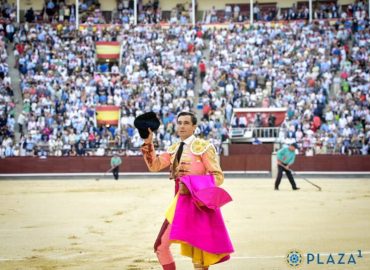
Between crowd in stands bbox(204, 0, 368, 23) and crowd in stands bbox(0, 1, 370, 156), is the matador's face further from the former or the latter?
crowd in stands bbox(204, 0, 368, 23)

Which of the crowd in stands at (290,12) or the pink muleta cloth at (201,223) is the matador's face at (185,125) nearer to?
the pink muleta cloth at (201,223)

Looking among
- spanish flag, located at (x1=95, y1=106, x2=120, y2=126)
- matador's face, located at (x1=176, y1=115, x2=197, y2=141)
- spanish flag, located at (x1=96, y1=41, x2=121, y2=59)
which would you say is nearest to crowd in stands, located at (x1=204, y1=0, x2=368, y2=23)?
spanish flag, located at (x1=96, y1=41, x2=121, y2=59)

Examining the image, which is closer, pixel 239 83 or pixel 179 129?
pixel 179 129

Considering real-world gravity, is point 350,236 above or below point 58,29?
below

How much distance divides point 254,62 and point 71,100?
23.6ft

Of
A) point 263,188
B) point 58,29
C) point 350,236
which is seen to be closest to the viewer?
point 350,236

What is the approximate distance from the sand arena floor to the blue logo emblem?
0.22ft

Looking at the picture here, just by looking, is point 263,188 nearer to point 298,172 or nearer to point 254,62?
point 298,172

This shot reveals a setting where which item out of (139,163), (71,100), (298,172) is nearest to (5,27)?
(71,100)

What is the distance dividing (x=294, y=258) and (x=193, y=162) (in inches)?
74.1

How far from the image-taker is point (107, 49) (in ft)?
101

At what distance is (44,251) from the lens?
790 cm


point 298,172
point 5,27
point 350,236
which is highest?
point 5,27

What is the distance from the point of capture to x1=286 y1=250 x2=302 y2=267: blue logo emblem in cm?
675
